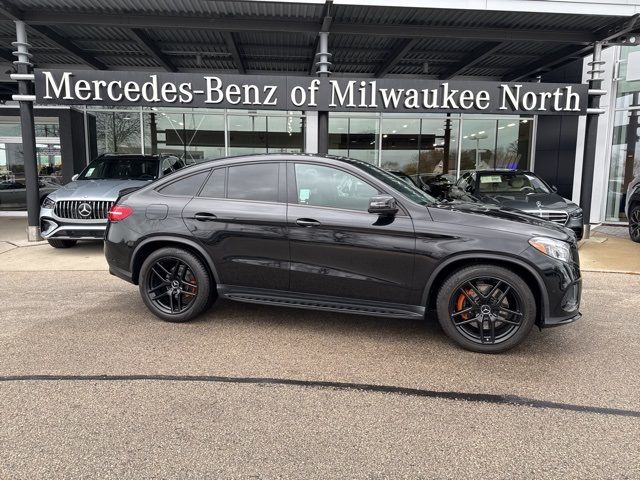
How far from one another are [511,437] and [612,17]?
30.6 ft

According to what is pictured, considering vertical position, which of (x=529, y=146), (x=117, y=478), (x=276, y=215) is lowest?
(x=117, y=478)

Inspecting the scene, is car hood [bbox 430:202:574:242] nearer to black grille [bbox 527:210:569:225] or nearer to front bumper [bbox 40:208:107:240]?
black grille [bbox 527:210:569:225]

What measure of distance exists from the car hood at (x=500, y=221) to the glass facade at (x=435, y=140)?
1249 centimetres

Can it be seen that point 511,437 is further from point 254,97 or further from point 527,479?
point 254,97

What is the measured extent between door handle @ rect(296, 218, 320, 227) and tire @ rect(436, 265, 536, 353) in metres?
1.27

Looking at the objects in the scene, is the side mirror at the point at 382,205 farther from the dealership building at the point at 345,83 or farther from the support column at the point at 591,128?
the support column at the point at 591,128

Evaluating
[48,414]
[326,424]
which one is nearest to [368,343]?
[326,424]

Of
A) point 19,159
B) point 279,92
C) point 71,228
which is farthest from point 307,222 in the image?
point 19,159

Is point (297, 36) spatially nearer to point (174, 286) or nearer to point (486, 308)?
point (174, 286)

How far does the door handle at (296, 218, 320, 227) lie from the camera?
14.4ft

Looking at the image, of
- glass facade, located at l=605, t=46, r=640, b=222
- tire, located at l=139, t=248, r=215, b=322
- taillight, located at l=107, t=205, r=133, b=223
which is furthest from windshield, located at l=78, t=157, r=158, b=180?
glass facade, located at l=605, t=46, r=640, b=222

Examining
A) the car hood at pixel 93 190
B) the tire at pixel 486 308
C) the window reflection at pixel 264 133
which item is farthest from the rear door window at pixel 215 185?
the window reflection at pixel 264 133

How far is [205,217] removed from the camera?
15.4ft

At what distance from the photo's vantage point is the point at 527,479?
98.8 inches
